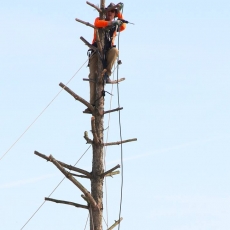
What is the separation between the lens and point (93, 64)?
21469 millimetres

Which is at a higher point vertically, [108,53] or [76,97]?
[108,53]

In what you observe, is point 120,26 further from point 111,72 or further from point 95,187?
point 95,187

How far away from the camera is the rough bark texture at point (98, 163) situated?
20.6 meters

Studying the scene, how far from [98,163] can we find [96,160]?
0.27 ft

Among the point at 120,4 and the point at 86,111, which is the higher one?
the point at 120,4

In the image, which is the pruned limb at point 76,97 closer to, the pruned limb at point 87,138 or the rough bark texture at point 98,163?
the rough bark texture at point 98,163

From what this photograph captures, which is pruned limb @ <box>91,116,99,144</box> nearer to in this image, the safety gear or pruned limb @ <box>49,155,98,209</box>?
pruned limb @ <box>49,155,98,209</box>

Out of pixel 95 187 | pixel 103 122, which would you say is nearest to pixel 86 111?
pixel 103 122

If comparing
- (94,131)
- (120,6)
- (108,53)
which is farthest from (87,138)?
(120,6)

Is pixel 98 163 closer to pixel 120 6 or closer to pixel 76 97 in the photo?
pixel 76 97

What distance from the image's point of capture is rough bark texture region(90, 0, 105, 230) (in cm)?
2058

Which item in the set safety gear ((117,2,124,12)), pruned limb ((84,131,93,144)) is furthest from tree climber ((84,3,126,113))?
pruned limb ((84,131,93,144))

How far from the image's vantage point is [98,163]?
2095 cm

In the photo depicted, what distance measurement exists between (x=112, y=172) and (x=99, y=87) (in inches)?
76.5
